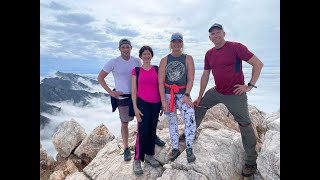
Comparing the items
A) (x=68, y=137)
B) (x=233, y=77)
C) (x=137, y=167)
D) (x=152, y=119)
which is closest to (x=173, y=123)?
(x=152, y=119)

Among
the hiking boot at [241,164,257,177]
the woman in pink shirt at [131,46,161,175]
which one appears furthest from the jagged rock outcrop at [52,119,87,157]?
the hiking boot at [241,164,257,177]

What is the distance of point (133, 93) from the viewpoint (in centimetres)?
870

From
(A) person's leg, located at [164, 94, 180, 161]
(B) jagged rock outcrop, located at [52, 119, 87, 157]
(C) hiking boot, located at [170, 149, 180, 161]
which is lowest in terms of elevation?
(B) jagged rock outcrop, located at [52, 119, 87, 157]

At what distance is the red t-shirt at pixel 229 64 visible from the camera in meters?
8.50

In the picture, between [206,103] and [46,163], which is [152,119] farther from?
[46,163]

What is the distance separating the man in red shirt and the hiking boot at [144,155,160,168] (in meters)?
2.88

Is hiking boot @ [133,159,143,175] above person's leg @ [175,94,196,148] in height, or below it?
below

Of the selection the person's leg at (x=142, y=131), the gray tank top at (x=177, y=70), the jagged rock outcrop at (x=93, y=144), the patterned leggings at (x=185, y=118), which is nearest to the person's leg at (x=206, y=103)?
the patterned leggings at (x=185, y=118)

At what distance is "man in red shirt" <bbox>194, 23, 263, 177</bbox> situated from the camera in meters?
8.49

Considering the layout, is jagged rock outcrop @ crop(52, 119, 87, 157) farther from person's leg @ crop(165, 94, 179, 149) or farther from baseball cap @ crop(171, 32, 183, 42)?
baseball cap @ crop(171, 32, 183, 42)

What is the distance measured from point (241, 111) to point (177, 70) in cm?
246

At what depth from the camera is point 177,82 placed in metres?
8.59
